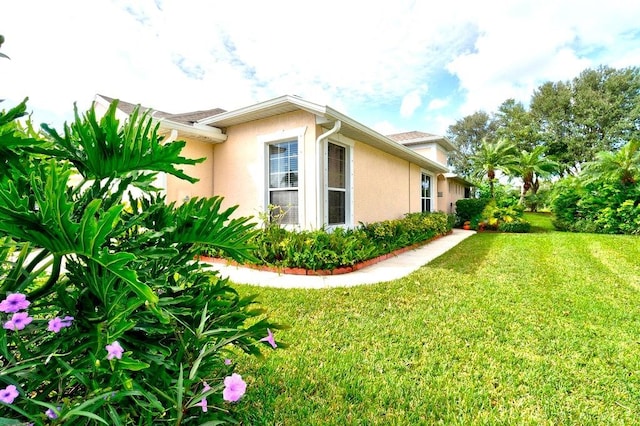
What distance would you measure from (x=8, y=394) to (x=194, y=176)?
7478 mm

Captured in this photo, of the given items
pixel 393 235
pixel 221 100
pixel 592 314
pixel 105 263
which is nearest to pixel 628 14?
pixel 393 235

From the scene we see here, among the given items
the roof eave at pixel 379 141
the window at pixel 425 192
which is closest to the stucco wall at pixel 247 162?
the roof eave at pixel 379 141

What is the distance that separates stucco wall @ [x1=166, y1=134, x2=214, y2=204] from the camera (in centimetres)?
719

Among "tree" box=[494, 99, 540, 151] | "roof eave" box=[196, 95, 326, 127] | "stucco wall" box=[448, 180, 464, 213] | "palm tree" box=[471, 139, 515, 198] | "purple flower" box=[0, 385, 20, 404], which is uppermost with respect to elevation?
"tree" box=[494, 99, 540, 151]

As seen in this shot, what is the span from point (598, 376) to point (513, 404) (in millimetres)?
→ 1018

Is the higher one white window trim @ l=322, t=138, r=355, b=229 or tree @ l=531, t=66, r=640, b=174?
tree @ l=531, t=66, r=640, b=174

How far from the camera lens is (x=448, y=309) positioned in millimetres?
3943

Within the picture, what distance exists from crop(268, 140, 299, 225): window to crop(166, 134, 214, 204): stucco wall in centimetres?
167

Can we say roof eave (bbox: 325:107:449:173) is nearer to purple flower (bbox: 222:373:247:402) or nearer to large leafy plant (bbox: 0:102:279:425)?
large leafy plant (bbox: 0:102:279:425)

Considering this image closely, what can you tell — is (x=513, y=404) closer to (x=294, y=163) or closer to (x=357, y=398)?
(x=357, y=398)

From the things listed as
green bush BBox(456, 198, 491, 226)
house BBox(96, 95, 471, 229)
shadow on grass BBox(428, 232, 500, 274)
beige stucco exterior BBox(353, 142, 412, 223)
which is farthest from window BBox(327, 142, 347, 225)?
green bush BBox(456, 198, 491, 226)

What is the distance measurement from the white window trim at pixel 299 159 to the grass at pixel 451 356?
2546 mm

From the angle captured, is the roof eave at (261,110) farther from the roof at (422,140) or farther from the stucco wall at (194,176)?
the roof at (422,140)

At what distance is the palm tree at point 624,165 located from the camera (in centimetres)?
1148
